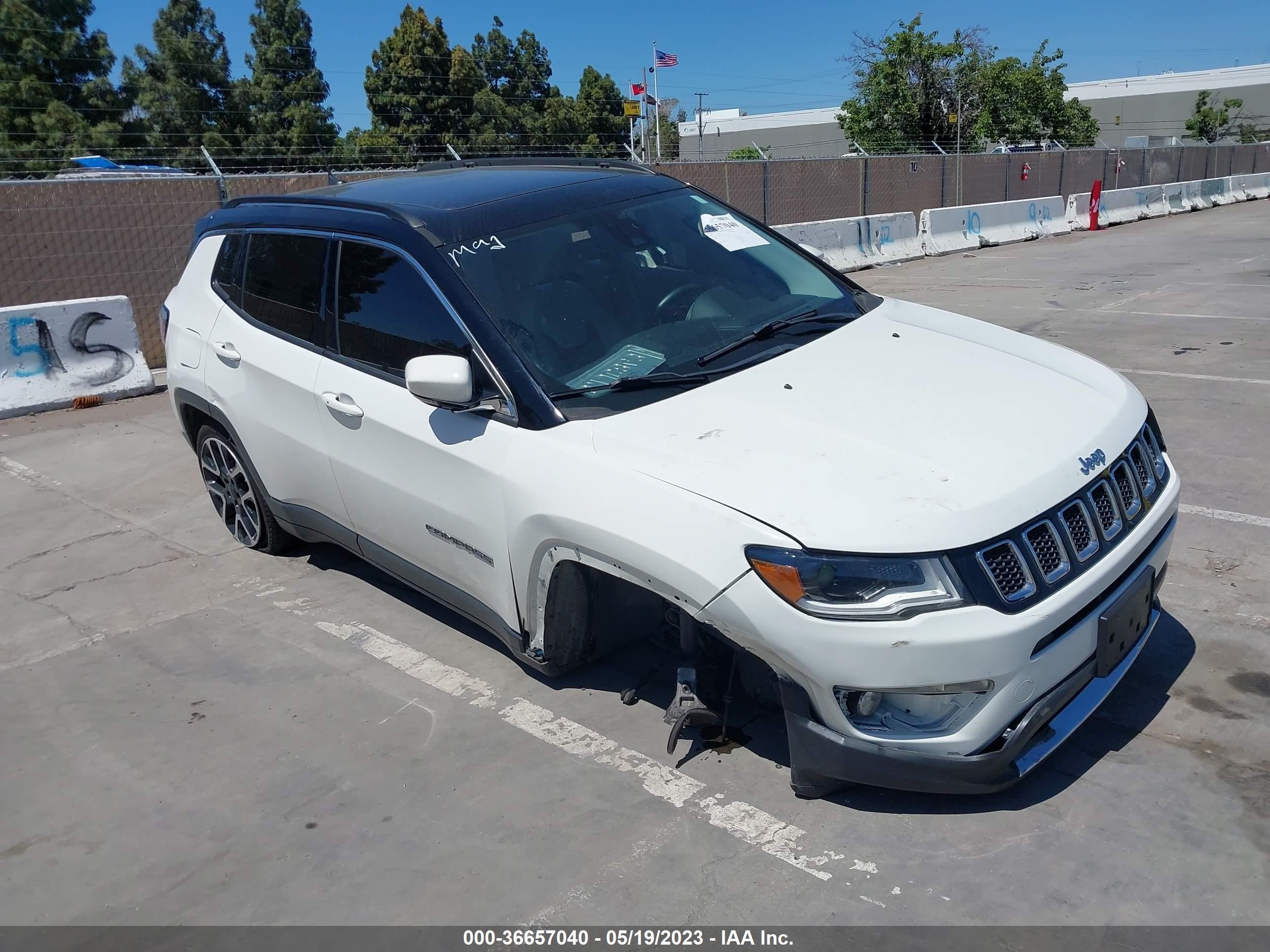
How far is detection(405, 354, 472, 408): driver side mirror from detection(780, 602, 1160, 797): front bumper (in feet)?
4.58

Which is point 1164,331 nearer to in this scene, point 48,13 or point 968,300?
point 968,300

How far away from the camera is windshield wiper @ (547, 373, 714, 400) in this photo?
342cm

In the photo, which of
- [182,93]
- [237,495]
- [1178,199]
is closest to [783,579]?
[237,495]

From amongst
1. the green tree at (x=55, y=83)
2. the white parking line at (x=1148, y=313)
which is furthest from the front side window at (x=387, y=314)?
the green tree at (x=55, y=83)

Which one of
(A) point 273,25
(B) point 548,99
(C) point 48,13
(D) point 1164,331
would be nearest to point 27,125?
(C) point 48,13

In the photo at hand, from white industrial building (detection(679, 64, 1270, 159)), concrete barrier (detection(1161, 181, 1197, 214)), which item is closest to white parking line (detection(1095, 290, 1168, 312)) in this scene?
concrete barrier (detection(1161, 181, 1197, 214))

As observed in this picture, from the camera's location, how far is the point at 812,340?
3.83m

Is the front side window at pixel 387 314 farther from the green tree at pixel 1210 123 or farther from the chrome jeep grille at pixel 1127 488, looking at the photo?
the green tree at pixel 1210 123

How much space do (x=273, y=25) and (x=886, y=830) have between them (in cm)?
4754

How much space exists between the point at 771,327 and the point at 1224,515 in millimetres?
2869

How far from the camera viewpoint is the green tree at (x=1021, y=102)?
3684cm

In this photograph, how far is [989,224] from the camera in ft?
64.1

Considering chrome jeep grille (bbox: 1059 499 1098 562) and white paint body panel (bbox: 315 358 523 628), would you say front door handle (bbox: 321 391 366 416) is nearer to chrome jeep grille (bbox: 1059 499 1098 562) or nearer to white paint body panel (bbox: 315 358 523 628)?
white paint body panel (bbox: 315 358 523 628)

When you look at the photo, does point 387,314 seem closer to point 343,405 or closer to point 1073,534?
point 343,405
